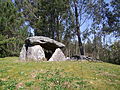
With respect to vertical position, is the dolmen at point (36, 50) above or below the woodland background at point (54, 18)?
below

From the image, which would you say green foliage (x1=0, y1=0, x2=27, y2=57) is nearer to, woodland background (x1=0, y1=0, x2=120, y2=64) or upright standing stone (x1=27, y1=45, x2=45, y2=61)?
woodland background (x1=0, y1=0, x2=120, y2=64)

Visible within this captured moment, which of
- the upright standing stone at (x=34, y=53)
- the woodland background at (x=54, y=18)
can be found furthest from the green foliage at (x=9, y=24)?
the upright standing stone at (x=34, y=53)

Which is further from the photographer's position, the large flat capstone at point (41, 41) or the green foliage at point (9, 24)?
the green foliage at point (9, 24)

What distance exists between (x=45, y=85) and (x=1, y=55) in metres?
18.1

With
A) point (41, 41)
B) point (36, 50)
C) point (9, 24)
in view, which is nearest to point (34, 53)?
point (36, 50)

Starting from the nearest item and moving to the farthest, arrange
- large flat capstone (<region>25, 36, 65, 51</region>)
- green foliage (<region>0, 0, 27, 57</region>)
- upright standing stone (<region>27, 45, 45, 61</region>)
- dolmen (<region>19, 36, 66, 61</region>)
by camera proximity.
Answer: upright standing stone (<region>27, 45, 45, 61</region>)
dolmen (<region>19, 36, 66, 61</region>)
large flat capstone (<region>25, 36, 65, 51</region>)
green foliage (<region>0, 0, 27, 57</region>)

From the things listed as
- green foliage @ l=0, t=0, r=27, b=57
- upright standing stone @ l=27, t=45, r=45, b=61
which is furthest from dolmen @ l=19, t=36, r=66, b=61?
green foliage @ l=0, t=0, r=27, b=57

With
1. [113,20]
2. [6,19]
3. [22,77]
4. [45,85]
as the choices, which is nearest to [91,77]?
[45,85]

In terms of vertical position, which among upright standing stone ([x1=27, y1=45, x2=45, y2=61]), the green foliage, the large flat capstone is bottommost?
upright standing stone ([x1=27, y1=45, x2=45, y2=61])

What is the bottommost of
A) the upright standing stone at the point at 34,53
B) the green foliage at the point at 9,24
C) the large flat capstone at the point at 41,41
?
the upright standing stone at the point at 34,53

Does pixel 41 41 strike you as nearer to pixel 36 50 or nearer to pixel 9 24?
pixel 36 50

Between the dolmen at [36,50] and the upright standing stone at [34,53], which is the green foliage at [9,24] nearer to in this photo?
the dolmen at [36,50]

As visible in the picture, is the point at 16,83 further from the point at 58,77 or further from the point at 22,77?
the point at 58,77

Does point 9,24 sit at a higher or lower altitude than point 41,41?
higher
